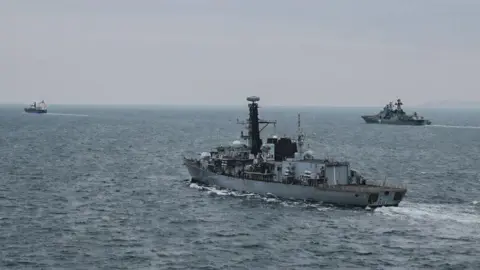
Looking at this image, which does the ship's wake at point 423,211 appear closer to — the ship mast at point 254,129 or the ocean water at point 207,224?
the ocean water at point 207,224

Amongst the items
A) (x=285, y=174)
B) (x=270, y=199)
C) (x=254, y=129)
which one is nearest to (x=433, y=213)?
(x=285, y=174)

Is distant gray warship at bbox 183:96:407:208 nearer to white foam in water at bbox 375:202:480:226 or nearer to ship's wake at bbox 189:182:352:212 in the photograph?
ship's wake at bbox 189:182:352:212

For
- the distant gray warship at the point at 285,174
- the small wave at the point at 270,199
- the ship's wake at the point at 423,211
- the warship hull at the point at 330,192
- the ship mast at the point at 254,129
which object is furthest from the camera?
the ship mast at the point at 254,129

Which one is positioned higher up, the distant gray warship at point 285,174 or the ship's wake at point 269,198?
the distant gray warship at point 285,174

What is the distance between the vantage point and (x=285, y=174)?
8475 centimetres

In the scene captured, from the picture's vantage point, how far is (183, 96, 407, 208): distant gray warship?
251ft

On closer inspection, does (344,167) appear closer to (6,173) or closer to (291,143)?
(291,143)

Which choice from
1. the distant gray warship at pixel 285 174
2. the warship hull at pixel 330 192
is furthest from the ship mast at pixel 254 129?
the warship hull at pixel 330 192

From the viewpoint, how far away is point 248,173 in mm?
88562

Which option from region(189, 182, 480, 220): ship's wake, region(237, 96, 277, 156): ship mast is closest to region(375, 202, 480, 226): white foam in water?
region(189, 182, 480, 220): ship's wake

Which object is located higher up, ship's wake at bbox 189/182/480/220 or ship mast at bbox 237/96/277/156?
ship mast at bbox 237/96/277/156

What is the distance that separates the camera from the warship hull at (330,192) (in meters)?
75.2

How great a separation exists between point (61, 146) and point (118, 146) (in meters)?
13.5

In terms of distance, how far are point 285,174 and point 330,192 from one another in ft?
28.5
